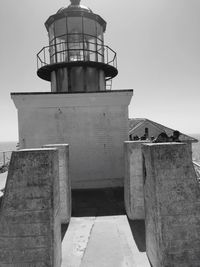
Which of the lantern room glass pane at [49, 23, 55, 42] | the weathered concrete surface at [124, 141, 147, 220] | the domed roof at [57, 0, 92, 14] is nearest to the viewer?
the weathered concrete surface at [124, 141, 147, 220]

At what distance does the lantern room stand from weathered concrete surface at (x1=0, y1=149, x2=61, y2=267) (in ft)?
28.1

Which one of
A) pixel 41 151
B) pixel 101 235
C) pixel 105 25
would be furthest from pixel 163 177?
pixel 105 25

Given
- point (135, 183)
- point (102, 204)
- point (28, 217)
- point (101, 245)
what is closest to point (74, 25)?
point (135, 183)

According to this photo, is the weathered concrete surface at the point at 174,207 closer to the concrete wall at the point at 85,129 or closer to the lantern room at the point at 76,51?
the concrete wall at the point at 85,129

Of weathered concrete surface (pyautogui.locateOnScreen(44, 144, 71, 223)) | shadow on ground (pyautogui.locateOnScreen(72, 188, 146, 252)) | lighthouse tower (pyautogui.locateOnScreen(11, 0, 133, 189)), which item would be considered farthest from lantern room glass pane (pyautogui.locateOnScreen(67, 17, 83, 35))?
shadow on ground (pyautogui.locateOnScreen(72, 188, 146, 252))

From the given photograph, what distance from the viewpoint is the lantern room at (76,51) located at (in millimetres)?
11680

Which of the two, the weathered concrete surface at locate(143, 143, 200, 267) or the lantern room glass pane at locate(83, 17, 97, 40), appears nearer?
the weathered concrete surface at locate(143, 143, 200, 267)

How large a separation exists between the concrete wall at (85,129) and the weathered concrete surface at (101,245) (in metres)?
3.18

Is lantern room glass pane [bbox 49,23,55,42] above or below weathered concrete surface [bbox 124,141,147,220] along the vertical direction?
above

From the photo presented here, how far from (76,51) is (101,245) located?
10603mm

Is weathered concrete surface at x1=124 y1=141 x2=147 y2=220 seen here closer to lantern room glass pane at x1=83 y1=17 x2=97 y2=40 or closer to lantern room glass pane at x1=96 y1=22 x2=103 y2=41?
lantern room glass pane at x1=83 y1=17 x2=97 y2=40

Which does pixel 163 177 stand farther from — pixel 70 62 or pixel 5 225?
pixel 70 62

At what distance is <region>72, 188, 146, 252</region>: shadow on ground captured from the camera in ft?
21.2

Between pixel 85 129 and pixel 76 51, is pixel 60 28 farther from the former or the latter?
pixel 85 129
